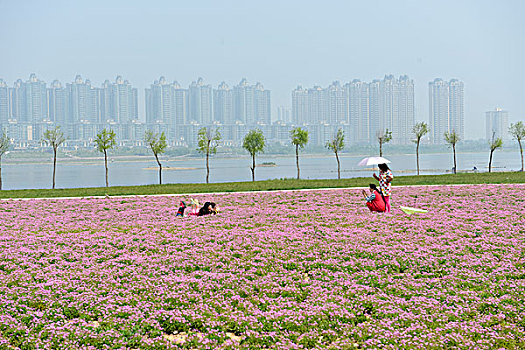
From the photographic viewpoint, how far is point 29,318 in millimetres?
6762

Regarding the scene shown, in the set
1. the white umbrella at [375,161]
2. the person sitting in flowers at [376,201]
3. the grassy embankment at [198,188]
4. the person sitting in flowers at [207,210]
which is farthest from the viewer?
the grassy embankment at [198,188]

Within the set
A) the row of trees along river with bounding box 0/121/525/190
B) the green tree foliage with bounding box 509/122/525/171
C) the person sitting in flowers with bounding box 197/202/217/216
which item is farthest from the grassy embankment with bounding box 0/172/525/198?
the green tree foliage with bounding box 509/122/525/171

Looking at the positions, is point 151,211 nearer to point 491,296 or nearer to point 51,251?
point 51,251

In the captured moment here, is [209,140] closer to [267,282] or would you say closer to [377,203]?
[377,203]

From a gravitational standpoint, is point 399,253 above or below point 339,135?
below

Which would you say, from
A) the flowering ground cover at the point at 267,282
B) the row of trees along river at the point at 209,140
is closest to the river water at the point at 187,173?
the row of trees along river at the point at 209,140

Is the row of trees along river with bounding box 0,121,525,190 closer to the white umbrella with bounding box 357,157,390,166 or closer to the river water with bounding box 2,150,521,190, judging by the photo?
the white umbrella with bounding box 357,157,390,166

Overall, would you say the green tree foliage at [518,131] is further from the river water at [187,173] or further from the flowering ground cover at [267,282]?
the flowering ground cover at [267,282]

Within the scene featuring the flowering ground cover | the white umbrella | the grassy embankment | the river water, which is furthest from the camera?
the river water

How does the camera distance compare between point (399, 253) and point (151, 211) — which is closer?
point (399, 253)

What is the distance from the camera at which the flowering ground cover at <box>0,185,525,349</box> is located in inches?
243

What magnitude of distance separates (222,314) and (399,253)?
14.7 feet

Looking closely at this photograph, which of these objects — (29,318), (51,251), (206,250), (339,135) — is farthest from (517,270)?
(339,135)

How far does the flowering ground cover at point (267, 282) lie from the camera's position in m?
6.16
